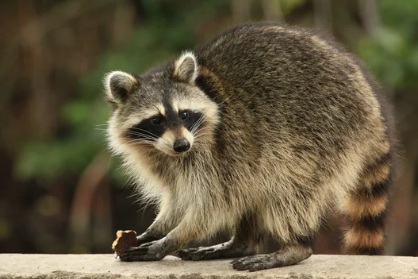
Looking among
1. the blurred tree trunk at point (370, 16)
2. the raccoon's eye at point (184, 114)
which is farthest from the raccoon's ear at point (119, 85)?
the blurred tree trunk at point (370, 16)

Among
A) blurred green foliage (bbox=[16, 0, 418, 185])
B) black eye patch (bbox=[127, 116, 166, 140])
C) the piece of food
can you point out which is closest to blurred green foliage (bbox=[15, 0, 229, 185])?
blurred green foliage (bbox=[16, 0, 418, 185])

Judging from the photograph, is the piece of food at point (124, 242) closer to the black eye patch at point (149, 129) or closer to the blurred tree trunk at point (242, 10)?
the black eye patch at point (149, 129)

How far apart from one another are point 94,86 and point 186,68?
12.7ft

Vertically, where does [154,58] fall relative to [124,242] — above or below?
above

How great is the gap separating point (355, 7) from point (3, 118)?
11.8 feet

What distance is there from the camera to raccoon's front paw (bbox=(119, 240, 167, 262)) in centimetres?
557

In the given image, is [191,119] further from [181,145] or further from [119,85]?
[119,85]

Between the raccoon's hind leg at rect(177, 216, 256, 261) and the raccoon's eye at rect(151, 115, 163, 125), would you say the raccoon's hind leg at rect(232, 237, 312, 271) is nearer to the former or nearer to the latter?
the raccoon's hind leg at rect(177, 216, 256, 261)

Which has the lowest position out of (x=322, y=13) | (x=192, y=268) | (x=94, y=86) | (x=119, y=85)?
(x=192, y=268)

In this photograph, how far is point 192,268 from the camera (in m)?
5.45

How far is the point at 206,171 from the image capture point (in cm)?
561

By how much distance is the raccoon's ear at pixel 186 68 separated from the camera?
18.6 feet

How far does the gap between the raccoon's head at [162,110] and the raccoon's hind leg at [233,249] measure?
55cm

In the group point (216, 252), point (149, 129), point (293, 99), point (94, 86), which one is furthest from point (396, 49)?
point (149, 129)
